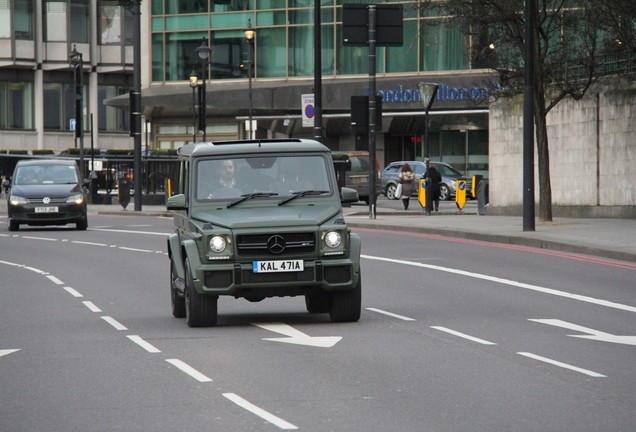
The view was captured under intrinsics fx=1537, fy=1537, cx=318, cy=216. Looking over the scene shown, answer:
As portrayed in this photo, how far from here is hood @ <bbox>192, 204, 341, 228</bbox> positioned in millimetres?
14039

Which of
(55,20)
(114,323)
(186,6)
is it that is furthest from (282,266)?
(55,20)

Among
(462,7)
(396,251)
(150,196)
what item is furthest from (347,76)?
(396,251)

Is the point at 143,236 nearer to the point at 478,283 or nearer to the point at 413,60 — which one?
the point at 478,283

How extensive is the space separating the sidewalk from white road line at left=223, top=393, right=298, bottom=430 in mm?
14449

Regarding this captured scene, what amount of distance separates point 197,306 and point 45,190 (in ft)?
75.6

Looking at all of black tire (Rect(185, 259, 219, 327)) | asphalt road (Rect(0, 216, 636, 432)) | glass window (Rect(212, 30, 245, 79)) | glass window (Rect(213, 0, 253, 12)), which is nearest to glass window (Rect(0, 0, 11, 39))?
glass window (Rect(213, 0, 253, 12))

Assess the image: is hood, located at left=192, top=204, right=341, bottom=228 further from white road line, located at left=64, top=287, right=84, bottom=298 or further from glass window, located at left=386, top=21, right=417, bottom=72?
glass window, located at left=386, top=21, right=417, bottom=72

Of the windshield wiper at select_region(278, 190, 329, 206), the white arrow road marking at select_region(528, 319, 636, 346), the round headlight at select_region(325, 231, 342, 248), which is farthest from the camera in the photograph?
the windshield wiper at select_region(278, 190, 329, 206)

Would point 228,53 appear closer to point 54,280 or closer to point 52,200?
point 52,200

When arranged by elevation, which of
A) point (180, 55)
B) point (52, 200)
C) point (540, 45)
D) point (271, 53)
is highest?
point (180, 55)

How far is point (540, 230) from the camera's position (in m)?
30.2

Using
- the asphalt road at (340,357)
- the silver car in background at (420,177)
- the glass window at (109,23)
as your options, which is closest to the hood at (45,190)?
the asphalt road at (340,357)

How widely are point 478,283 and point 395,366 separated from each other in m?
8.54

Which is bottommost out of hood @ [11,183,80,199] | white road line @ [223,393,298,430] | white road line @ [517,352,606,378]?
white road line @ [517,352,606,378]
